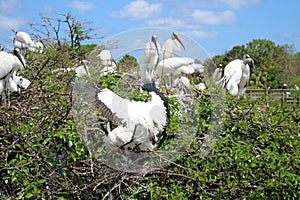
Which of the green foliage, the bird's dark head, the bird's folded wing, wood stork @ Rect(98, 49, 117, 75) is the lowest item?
the green foliage

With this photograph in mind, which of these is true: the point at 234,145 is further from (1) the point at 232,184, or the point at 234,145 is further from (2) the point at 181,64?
(2) the point at 181,64

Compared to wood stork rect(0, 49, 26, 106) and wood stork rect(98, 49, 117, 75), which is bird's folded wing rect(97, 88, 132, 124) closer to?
wood stork rect(98, 49, 117, 75)

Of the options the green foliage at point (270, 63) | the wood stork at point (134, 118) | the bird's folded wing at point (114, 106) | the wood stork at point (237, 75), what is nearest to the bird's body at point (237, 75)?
the wood stork at point (237, 75)

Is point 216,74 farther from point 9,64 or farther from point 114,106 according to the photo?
point 114,106

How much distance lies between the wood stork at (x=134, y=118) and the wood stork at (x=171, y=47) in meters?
0.23

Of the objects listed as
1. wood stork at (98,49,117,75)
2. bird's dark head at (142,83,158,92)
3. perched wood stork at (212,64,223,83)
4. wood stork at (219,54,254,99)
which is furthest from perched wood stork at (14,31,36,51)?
bird's dark head at (142,83,158,92)

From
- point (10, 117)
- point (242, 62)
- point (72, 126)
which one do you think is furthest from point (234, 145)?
point (242, 62)

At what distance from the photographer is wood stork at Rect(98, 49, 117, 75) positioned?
2.92 meters

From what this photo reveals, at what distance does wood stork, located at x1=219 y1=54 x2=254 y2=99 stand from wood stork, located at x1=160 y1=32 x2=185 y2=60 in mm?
2847

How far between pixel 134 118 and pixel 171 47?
497 mm

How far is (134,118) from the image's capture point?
243 centimetres

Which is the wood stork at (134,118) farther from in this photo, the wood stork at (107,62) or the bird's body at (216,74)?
the bird's body at (216,74)

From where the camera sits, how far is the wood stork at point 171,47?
8.72 feet

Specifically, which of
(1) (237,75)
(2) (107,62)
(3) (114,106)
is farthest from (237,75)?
(3) (114,106)
